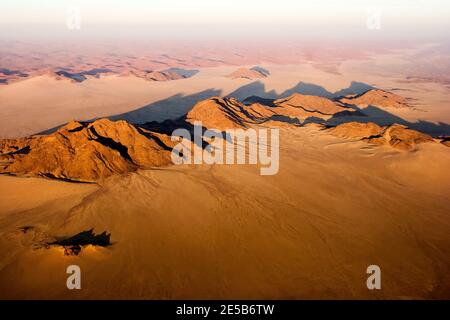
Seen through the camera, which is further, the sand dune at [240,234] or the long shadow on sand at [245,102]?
the long shadow on sand at [245,102]

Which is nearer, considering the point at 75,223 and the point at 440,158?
the point at 75,223

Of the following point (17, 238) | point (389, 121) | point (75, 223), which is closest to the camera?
point (17, 238)

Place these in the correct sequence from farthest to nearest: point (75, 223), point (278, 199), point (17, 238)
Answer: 1. point (278, 199)
2. point (75, 223)
3. point (17, 238)

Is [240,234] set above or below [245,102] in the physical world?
below

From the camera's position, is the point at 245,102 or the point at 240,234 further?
the point at 245,102

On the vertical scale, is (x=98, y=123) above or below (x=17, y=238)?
above

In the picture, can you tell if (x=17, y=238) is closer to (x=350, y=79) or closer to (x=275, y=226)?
(x=275, y=226)

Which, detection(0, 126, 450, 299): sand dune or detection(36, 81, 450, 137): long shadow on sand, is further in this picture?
detection(36, 81, 450, 137): long shadow on sand

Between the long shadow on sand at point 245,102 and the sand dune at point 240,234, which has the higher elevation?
the long shadow on sand at point 245,102

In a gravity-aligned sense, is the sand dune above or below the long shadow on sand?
below
